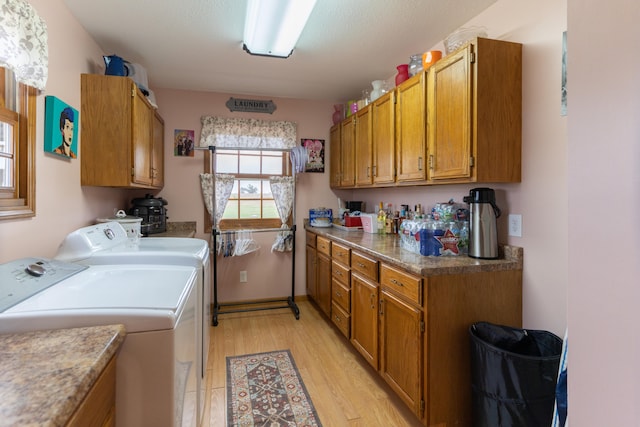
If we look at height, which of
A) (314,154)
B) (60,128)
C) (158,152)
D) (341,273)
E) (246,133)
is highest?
(246,133)

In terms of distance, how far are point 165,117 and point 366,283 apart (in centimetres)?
278

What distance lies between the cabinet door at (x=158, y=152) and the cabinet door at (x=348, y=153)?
1884 millimetres

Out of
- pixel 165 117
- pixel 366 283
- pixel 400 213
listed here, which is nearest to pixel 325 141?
pixel 400 213

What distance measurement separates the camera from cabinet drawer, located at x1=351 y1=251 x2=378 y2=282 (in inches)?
82.3

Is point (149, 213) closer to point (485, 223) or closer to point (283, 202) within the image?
A: point (283, 202)

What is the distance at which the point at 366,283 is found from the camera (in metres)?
2.20

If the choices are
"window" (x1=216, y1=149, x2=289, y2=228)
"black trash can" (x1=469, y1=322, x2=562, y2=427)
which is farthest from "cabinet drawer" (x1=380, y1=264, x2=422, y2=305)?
"window" (x1=216, y1=149, x2=289, y2=228)

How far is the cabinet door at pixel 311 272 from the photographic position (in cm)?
345

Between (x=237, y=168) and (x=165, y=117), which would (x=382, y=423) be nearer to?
(x=237, y=168)

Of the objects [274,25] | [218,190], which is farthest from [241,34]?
[218,190]

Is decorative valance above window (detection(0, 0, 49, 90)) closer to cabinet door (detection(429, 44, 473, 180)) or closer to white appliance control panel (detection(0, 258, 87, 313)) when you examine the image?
white appliance control panel (detection(0, 258, 87, 313))

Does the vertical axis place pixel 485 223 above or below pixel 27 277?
above

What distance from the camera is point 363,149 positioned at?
2965 mm

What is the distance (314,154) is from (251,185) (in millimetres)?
850
